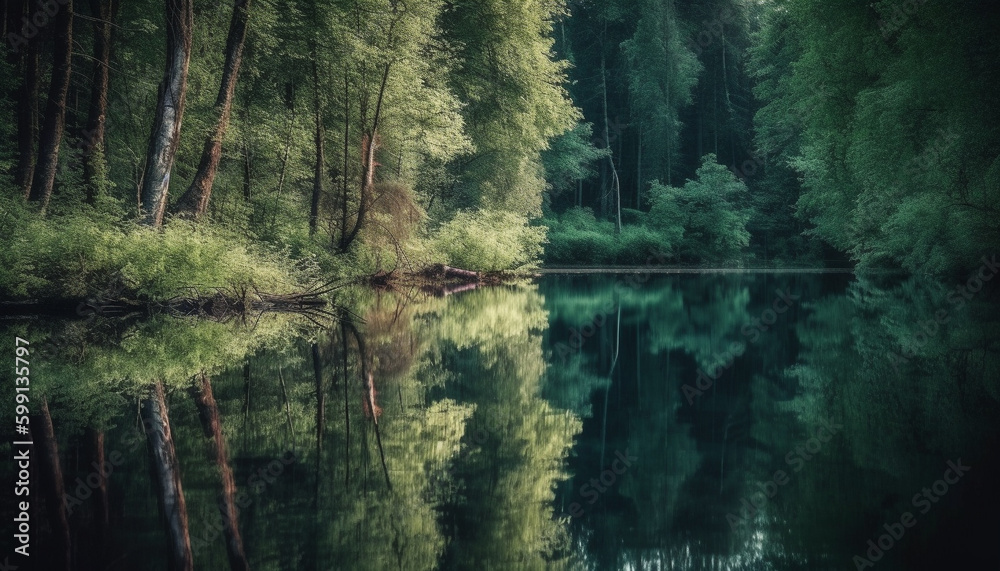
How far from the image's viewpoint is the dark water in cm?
343

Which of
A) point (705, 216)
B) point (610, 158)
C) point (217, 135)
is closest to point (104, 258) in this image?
point (217, 135)

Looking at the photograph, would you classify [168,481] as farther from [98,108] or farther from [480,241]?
[480,241]

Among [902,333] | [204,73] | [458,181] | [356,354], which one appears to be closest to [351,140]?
[204,73]

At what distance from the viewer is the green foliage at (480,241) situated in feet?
84.1

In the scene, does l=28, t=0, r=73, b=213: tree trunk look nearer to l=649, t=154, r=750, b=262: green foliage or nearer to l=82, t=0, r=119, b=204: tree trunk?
l=82, t=0, r=119, b=204: tree trunk

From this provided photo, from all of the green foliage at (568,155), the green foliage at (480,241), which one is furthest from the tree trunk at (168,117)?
the green foliage at (568,155)

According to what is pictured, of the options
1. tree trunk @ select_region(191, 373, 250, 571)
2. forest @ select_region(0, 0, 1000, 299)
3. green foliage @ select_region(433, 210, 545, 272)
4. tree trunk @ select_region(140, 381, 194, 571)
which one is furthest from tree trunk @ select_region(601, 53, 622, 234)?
tree trunk @ select_region(140, 381, 194, 571)

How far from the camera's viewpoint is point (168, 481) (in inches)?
164

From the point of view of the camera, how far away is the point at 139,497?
3926 mm

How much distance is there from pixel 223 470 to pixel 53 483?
2.87 feet

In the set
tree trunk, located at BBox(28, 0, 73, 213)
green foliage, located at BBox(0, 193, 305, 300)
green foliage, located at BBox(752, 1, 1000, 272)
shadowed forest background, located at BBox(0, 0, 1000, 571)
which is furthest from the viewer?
green foliage, located at BBox(752, 1, 1000, 272)

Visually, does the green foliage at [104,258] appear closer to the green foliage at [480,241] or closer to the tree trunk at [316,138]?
the tree trunk at [316,138]

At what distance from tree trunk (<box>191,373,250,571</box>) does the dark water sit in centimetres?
3

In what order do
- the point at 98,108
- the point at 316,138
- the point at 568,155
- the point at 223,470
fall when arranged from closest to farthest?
1. the point at 223,470
2. the point at 98,108
3. the point at 316,138
4. the point at 568,155
